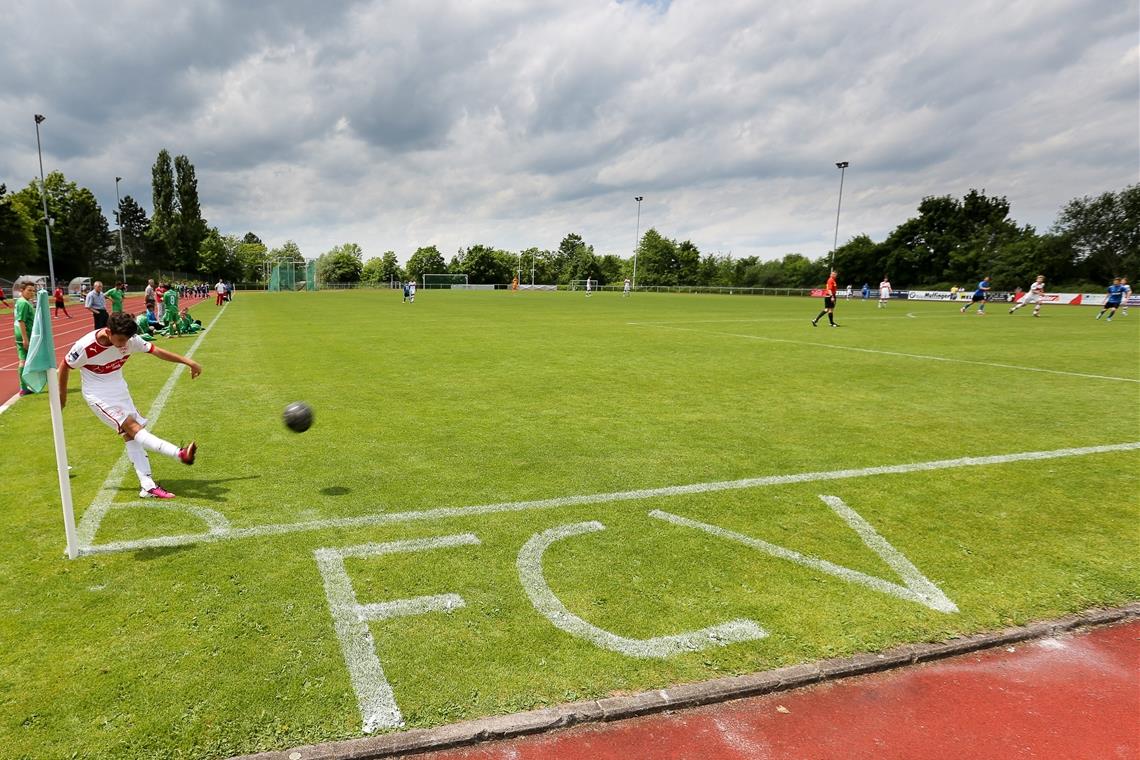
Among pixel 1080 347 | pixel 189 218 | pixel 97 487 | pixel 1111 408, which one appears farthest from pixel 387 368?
pixel 189 218

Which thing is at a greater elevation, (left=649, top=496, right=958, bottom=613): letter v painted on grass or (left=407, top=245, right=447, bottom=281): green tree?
(left=407, top=245, right=447, bottom=281): green tree

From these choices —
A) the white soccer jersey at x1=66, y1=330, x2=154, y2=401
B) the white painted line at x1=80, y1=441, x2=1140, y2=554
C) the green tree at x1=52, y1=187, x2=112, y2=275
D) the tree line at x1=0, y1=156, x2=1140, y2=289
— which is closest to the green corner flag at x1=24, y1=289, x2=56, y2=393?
the white soccer jersey at x1=66, y1=330, x2=154, y2=401

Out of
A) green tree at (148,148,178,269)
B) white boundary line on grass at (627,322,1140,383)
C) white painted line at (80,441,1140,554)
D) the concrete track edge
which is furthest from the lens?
green tree at (148,148,178,269)

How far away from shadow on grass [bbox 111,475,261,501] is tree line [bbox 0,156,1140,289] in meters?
78.1

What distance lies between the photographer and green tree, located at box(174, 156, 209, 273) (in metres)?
99.8

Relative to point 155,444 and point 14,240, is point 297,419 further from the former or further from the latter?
point 14,240

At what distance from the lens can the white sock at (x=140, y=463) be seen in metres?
5.31

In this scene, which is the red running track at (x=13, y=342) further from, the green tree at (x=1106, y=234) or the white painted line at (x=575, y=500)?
the green tree at (x=1106, y=234)

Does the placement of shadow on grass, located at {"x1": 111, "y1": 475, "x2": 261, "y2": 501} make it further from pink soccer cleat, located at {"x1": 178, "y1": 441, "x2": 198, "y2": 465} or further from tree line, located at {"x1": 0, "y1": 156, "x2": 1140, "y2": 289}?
tree line, located at {"x1": 0, "y1": 156, "x2": 1140, "y2": 289}

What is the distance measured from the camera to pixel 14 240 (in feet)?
209

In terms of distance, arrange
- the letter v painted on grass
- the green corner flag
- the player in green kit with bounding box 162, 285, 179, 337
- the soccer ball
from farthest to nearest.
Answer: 1. the player in green kit with bounding box 162, 285, 179, 337
2. the soccer ball
3. the green corner flag
4. the letter v painted on grass

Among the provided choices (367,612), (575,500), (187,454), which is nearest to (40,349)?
(187,454)

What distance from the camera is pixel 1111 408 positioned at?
30.4ft

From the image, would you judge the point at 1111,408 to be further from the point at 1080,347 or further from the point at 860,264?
the point at 860,264
